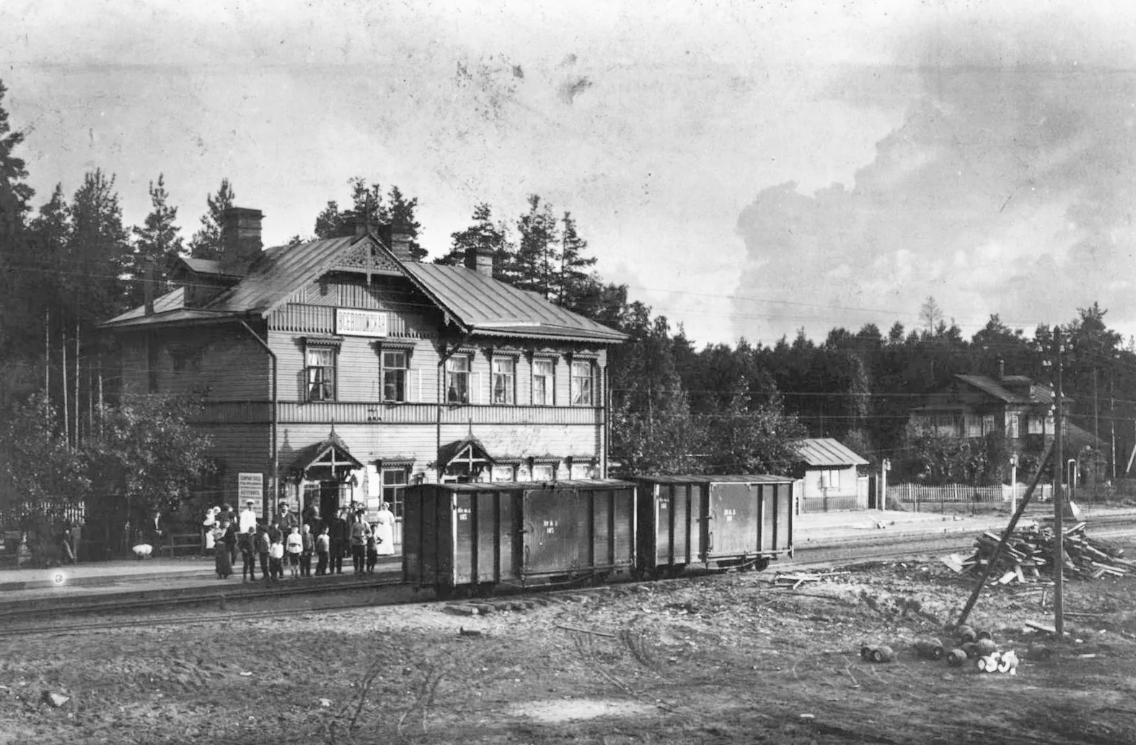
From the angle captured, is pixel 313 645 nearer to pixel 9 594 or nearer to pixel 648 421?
pixel 9 594

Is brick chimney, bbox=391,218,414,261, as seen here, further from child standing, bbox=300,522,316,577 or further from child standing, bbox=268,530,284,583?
child standing, bbox=268,530,284,583

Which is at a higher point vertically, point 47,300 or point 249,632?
point 47,300

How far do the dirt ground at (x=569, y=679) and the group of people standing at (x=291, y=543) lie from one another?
14.3ft

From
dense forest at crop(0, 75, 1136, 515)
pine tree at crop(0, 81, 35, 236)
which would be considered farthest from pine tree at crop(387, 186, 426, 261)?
pine tree at crop(0, 81, 35, 236)

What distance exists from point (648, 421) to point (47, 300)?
23482 mm

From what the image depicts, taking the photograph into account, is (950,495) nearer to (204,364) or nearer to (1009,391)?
(1009,391)

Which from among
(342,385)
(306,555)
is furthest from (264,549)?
(342,385)

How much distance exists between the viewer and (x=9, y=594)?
2233 cm

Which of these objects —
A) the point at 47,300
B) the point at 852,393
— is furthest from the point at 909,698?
the point at 852,393

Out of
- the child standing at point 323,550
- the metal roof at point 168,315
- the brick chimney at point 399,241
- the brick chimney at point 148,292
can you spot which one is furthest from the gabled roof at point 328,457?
the brick chimney at point 399,241

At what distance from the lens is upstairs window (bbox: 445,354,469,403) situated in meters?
35.6

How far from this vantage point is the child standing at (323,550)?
24.7 meters

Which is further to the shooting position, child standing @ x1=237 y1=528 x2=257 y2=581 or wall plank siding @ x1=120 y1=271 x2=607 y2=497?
wall plank siding @ x1=120 y1=271 x2=607 y2=497

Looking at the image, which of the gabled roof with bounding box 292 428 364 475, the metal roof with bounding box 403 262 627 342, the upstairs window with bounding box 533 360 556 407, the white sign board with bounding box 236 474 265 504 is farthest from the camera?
the upstairs window with bounding box 533 360 556 407
